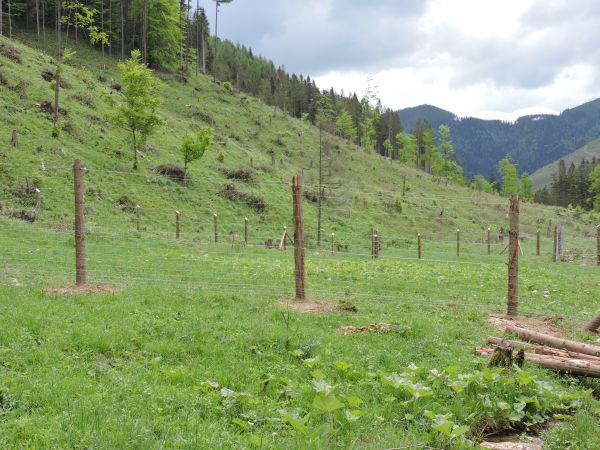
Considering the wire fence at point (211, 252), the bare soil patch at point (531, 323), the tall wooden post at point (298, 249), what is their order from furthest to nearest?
the wire fence at point (211, 252) → the tall wooden post at point (298, 249) → the bare soil patch at point (531, 323)

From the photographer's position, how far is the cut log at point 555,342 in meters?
7.84

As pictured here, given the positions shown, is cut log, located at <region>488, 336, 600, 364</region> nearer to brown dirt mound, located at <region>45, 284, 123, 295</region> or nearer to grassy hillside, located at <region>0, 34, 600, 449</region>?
grassy hillside, located at <region>0, 34, 600, 449</region>

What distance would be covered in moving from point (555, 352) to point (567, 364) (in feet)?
2.36

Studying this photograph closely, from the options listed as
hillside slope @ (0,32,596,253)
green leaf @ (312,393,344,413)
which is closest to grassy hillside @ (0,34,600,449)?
green leaf @ (312,393,344,413)

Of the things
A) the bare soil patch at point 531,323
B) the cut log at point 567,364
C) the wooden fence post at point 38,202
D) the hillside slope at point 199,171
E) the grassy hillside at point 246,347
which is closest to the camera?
the grassy hillside at point 246,347

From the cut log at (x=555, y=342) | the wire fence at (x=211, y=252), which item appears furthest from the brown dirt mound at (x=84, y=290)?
the cut log at (x=555, y=342)

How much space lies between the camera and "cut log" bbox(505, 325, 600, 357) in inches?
309

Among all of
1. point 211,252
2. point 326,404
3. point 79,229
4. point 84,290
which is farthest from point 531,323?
point 211,252

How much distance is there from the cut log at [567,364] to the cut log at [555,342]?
0.45 metres

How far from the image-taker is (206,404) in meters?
5.57

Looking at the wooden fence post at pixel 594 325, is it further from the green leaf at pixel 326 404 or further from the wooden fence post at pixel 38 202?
the wooden fence post at pixel 38 202

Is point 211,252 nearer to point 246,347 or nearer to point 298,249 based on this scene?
point 298,249

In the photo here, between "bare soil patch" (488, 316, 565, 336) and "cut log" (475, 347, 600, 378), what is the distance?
2.17 metres

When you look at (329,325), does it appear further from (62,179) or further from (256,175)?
(256,175)
